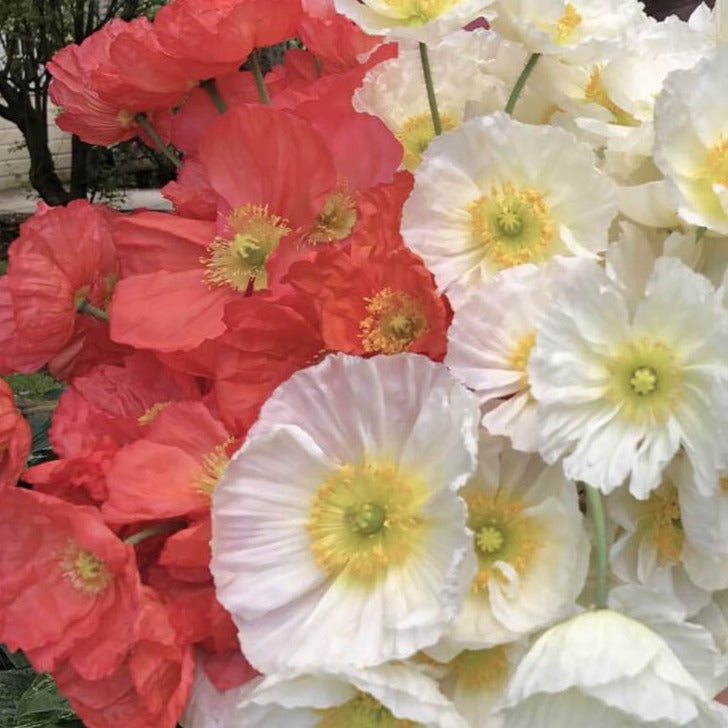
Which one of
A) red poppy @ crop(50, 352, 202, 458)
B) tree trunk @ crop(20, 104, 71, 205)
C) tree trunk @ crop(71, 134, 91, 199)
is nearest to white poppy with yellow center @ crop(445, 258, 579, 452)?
red poppy @ crop(50, 352, 202, 458)

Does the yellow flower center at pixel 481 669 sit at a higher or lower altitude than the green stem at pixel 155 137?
lower

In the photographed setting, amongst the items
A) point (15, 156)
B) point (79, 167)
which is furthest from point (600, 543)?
point (15, 156)

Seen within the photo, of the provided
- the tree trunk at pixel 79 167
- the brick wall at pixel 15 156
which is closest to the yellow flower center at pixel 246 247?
the tree trunk at pixel 79 167

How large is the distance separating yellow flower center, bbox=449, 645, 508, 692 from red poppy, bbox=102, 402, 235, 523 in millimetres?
176

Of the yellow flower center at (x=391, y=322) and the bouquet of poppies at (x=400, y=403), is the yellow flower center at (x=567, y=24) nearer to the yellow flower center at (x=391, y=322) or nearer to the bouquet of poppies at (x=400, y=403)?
the bouquet of poppies at (x=400, y=403)

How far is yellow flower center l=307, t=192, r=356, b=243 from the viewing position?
813mm

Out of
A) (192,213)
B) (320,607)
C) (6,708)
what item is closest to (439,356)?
(320,607)

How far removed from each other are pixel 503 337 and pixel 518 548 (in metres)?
0.12

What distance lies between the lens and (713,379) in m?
0.61

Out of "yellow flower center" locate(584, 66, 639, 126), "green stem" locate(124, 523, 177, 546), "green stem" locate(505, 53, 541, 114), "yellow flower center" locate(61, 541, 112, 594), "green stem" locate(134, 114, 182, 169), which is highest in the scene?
"green stem" locate(505, 53, 541, 114)

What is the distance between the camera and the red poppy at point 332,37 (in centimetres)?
91

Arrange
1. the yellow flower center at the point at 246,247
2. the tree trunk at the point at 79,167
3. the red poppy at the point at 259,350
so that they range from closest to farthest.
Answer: the red poppy at the point at 259,350 → the yellow flower center at the point at 246,247 → the tree trunk at the point at 79,167

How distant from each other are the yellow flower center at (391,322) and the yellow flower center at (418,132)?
19 centimetres

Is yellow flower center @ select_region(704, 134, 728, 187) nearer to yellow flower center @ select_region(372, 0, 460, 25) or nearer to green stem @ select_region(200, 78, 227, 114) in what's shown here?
yellow flower center @ select_region(372, 0, 460, 25)
